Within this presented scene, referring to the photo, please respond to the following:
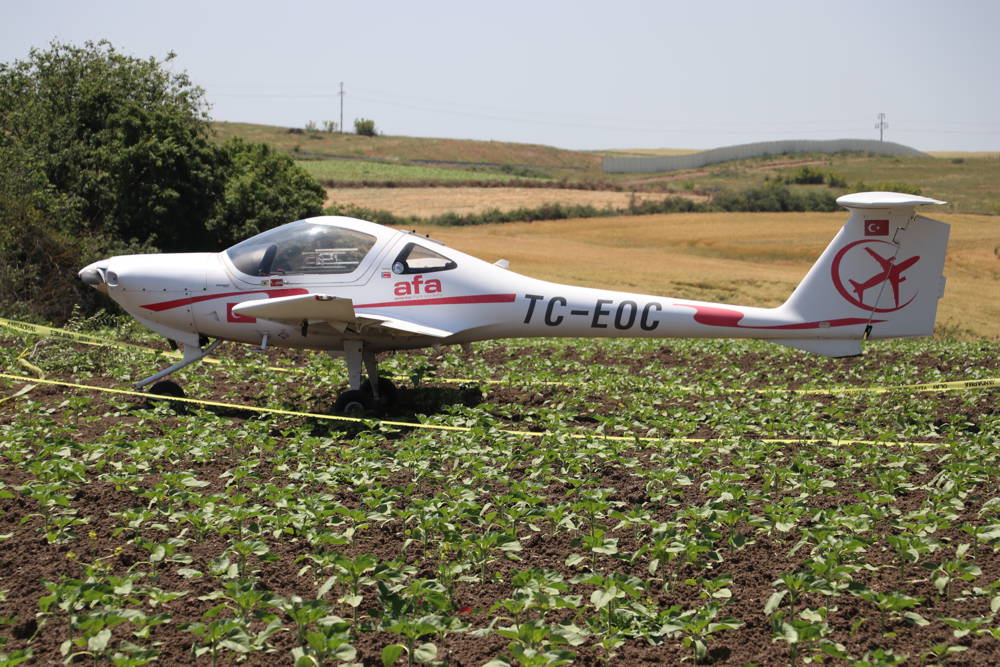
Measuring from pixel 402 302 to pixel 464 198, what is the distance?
53.1 metres

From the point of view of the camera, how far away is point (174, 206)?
28438 millimetres

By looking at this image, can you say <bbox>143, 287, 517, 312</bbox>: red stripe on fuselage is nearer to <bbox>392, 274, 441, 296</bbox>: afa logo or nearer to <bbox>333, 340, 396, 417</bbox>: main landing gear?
<bbox>392, 274, 441, 296</bbox>: afa logo

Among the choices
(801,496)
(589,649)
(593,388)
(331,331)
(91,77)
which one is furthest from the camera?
(91,77)

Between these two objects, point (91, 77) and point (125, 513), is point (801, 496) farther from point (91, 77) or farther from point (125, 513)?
point (91, 77)

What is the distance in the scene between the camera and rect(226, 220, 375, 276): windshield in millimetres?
11297

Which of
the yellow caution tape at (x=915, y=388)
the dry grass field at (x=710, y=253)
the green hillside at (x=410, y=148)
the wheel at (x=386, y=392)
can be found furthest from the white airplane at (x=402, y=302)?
the green hillside at (x=410, y=148)

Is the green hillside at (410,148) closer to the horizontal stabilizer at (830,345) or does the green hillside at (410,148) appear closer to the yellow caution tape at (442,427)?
the yellow caution tape at (442,427)

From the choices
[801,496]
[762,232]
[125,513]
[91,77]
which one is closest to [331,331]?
[125,513]

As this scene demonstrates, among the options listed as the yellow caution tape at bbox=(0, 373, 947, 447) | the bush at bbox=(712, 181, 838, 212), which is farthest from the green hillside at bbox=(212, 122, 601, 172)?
the yellow caution tape at bbox=(0, 373, 947, 447)

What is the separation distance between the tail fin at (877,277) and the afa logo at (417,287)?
168 inches

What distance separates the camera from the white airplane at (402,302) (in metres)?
10.9

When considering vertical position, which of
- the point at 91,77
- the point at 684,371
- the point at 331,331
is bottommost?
the point at 684,371

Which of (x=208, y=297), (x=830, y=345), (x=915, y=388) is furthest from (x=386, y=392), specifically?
(x=915, y=388)

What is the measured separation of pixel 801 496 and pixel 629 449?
2.07 meters
